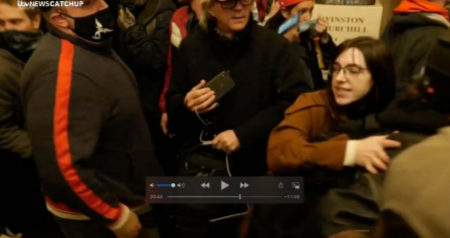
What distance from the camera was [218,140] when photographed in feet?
A: 3.23

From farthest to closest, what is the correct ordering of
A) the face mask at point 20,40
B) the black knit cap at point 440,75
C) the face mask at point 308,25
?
the face mask at point 308,25 → the face mask at point 20,40 → the black knit cap at point 440,75

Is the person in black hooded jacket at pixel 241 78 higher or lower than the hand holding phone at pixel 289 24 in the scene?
lower

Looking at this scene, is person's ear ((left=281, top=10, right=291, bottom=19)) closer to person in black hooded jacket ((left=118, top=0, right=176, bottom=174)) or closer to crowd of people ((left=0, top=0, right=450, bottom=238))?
crowd of people ((left=0, top=0, right=450, bottom=238))

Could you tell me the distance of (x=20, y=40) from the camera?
0.90 m

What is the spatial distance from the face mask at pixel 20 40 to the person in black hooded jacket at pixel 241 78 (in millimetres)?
285

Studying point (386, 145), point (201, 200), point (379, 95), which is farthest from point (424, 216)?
point (201, 200)

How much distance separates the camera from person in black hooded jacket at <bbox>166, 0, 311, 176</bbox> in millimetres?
945

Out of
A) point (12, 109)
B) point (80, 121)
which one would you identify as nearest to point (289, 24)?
point (80, 121)

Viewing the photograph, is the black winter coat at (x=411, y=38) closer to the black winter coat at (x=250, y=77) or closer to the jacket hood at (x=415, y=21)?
the jacket hood at (x=415, y=21)

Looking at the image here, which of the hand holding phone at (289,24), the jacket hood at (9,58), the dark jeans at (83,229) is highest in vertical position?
the hand holding phone at (289,24)

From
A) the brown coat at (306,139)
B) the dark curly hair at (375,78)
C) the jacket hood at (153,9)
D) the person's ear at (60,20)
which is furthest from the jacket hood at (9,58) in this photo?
the dark curly hair at (375,78)

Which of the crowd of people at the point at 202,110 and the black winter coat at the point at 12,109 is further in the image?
the black winter coat at the point at 12,109

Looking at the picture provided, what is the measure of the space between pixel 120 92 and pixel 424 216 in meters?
0.56

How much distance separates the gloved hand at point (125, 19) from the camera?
0.97 m
